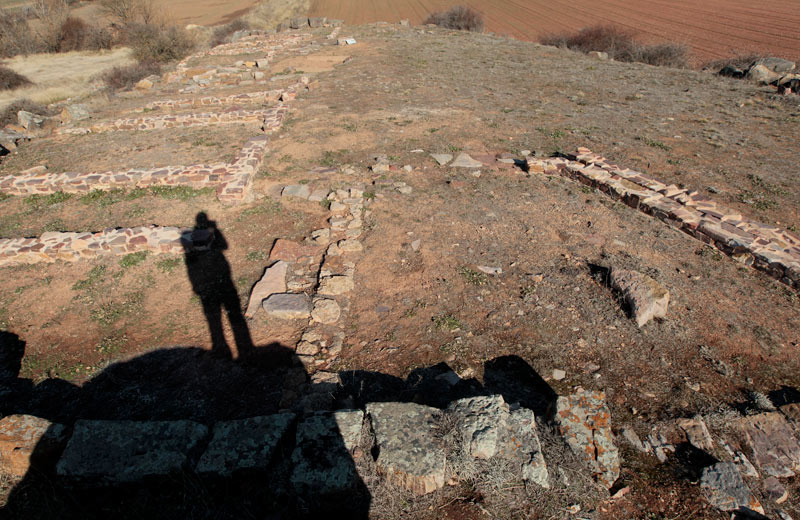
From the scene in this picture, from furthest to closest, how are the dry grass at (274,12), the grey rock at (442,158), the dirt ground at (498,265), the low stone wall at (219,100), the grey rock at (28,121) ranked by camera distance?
the dry grass at (274,12) → the low stone wall at (219,100) → the grey rock at (28,121) → the grey rock at (442,158) → the dirt ground at (498,265)

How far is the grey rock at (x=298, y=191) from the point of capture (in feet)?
25.1

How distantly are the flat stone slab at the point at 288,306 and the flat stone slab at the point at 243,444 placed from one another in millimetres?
1825

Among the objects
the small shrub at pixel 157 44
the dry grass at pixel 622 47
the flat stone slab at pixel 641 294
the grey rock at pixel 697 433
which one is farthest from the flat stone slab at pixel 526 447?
the small shrub at pixel 157 44

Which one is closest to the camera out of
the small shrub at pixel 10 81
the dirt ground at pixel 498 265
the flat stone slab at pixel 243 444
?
the flat stone slab at pixel 243 444

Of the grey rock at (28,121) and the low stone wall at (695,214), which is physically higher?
the grey rock at (28,121)

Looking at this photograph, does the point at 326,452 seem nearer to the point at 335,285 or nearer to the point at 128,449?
the point at 128,449

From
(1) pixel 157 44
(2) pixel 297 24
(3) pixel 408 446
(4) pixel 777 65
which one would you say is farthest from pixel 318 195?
(2) pixel 297 24

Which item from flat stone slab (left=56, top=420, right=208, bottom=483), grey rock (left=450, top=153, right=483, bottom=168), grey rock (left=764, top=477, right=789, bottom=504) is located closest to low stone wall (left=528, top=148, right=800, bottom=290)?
grey rock (left=450, top=153, right=483, bottom=168)

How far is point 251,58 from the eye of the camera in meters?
19.4

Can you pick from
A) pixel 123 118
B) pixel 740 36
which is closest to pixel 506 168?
pixel 123 118

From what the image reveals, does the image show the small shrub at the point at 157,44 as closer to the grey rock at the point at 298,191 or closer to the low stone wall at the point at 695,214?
the grey rock at the point at 298,191

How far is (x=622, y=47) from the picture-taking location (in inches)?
752

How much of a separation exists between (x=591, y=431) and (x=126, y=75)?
68.6ft

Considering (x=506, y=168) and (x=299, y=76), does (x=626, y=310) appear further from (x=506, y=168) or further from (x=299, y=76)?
(x=299, y=76)
